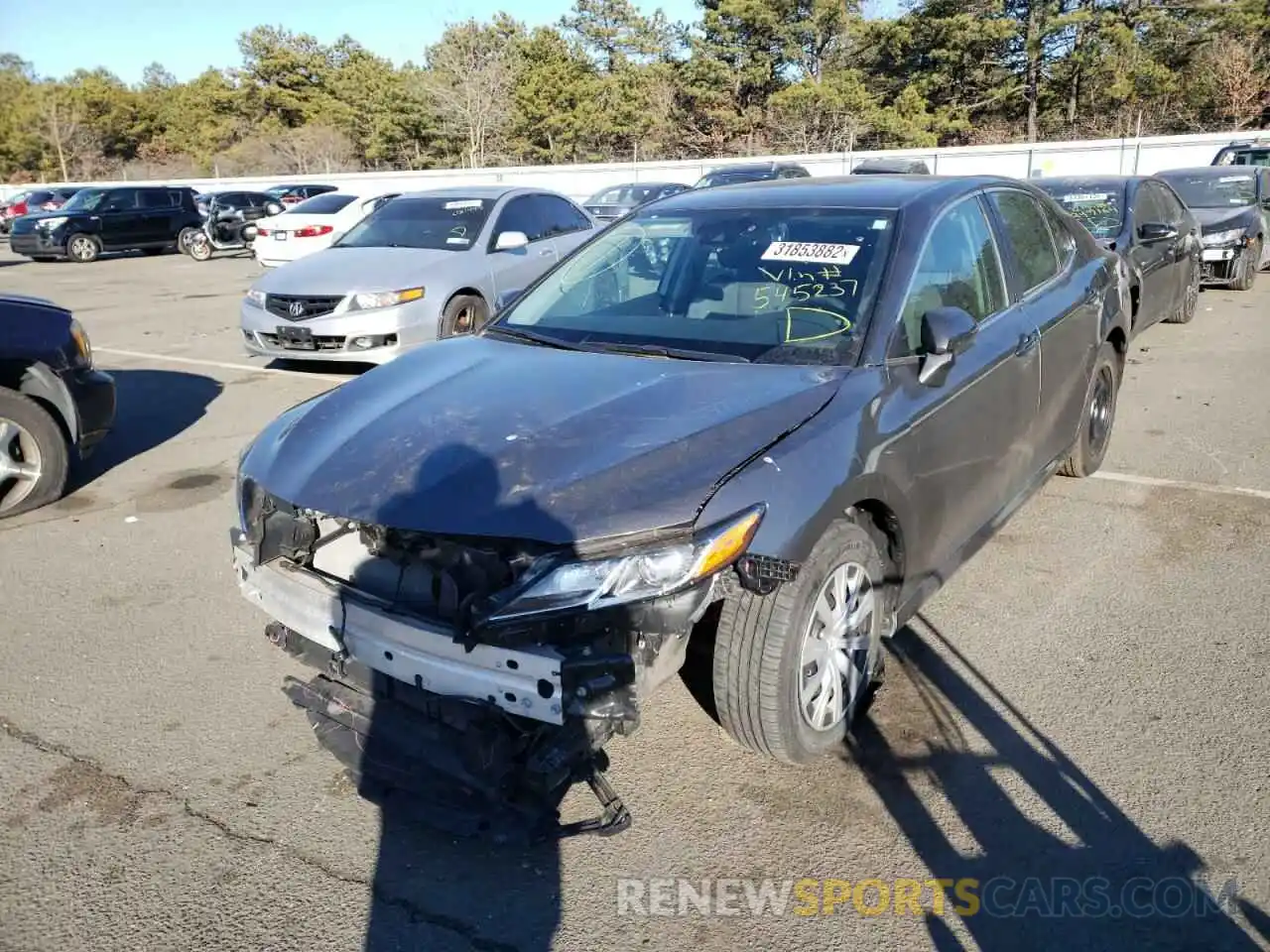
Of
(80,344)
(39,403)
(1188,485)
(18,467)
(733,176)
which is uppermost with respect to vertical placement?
(733,176)

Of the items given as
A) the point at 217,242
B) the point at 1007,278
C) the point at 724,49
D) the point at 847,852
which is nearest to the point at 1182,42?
the point at 724,49

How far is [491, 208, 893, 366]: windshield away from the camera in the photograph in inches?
139

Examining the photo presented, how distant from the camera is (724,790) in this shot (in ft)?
9.91

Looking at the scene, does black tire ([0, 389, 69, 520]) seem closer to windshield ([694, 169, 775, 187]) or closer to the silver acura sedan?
the silver acura sedan

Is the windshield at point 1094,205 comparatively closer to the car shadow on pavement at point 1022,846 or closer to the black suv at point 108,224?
the car shadow on pavement at point 1022,846

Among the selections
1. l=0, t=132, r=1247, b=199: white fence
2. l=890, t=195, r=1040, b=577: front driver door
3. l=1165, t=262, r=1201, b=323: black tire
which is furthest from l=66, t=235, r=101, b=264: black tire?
l=890, t=195, r=1040, b=577: front driver door

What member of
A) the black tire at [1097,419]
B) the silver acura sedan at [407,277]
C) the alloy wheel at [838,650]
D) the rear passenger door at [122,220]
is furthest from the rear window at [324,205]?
the alloy wheel at [838,650]

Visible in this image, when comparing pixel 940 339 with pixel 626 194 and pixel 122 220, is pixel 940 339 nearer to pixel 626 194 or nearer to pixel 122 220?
pixel 626 194

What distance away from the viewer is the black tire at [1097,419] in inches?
210

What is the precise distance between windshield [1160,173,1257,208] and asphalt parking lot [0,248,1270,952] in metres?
9.92

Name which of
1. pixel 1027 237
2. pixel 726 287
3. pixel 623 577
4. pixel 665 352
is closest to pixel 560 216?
pixel 1027 237

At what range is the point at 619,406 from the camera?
308 centimetres

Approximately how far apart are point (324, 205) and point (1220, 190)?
1450cm

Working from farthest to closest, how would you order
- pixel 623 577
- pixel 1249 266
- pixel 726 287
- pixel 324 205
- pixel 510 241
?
pixel 324 205, pixel 1249 266, pixel 510 241, pixel 726 287, pixel 623 577
